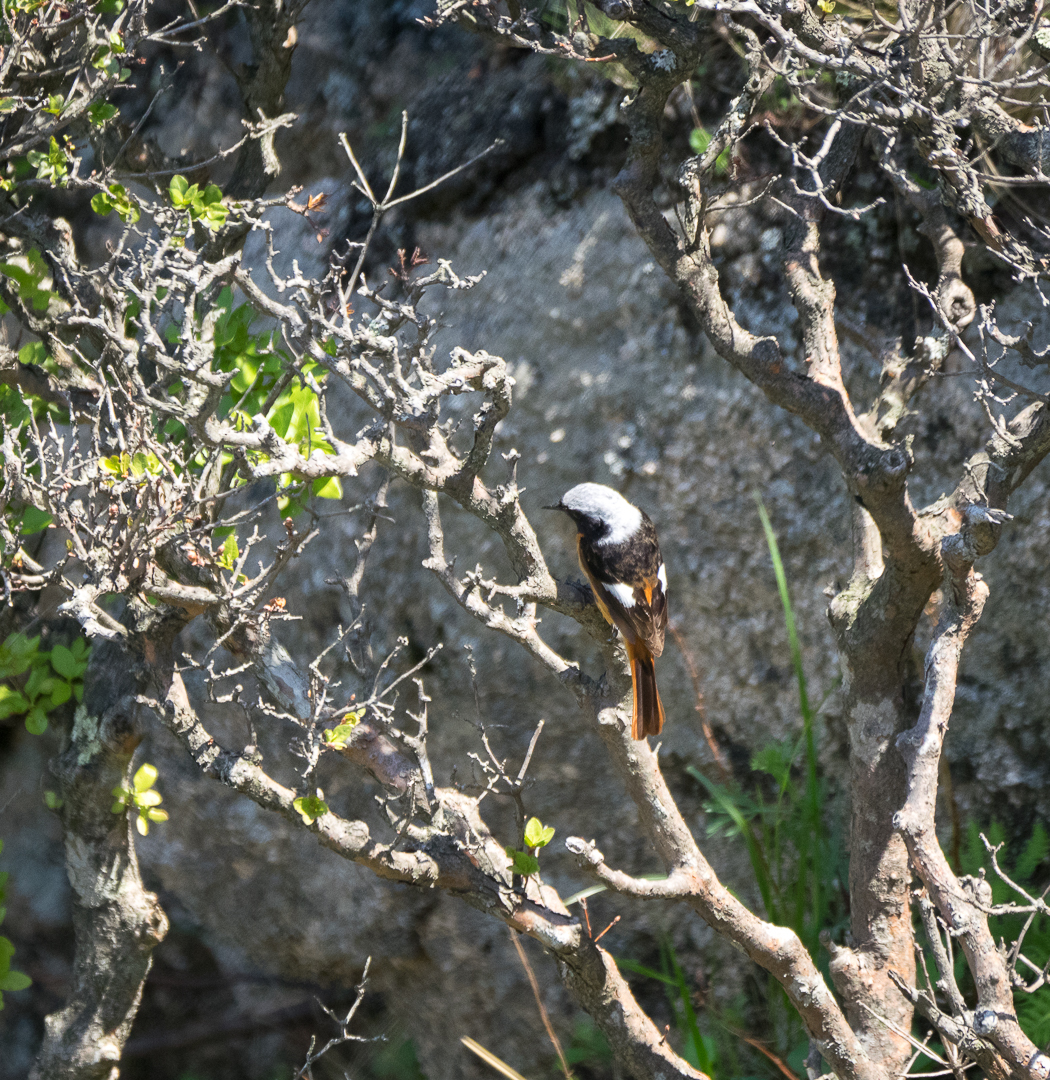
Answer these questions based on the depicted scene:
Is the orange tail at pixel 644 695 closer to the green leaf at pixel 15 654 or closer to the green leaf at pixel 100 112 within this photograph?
the green leaf at pixel 15 654

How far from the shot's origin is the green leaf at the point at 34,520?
2.63 m

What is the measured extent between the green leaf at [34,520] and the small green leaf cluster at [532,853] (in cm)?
144

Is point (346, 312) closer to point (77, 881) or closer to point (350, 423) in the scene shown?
point (350, 423)

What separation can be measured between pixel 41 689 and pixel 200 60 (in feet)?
9.15

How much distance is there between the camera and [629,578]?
259cm

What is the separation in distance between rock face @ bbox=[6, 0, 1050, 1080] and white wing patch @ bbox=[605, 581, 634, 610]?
2.90 ft

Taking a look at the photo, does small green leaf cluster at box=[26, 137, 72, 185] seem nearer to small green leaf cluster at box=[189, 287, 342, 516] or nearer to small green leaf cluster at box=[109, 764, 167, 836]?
small green leaf cluster at box=[189, 287, 342, 516]

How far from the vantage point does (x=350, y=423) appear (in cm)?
366

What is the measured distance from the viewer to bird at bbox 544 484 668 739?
98.8 inches

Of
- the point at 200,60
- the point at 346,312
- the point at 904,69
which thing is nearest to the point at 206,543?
the point at 346,312

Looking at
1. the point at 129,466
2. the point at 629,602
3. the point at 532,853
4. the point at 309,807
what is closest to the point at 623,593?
the point at 629,602

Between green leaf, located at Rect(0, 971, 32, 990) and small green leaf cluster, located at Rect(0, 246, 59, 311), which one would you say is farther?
green leaf, located at Rect(0, 971, 32, 990)

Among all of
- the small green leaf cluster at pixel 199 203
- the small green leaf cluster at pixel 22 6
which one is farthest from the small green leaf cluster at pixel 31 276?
the small green leaf cluster at pixel 22 6

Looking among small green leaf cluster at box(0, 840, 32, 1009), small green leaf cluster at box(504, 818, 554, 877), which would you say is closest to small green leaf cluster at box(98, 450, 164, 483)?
small green leaf cluster at box(504, 818, 554, 877)
